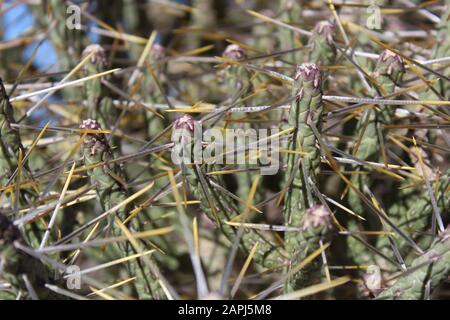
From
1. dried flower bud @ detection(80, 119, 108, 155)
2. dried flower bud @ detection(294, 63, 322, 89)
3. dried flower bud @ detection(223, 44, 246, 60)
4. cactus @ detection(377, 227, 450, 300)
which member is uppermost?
dried flower bud @ detection(223, 44, 246, 60)

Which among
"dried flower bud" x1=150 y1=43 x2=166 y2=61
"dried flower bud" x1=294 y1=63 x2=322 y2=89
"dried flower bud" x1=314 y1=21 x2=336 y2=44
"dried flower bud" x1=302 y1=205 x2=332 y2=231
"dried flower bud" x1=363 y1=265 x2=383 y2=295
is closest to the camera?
"dried flower bud" x1=302 y1=205 x2=332 y2=231

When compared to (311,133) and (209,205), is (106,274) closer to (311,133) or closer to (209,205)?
(209,205)

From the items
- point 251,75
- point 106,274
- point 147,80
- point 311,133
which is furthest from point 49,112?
point 311,133

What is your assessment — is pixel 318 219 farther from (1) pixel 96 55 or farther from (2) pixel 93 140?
(1) pixel 96 55

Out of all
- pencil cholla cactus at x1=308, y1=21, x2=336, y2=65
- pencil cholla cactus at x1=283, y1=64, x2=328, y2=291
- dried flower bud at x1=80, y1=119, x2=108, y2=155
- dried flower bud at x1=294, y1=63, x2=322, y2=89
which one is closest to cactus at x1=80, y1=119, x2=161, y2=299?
dried flower bud at x1=80, y1=119, x2=108, y2=155

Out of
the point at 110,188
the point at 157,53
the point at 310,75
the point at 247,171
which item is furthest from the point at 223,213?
the point at 157,53

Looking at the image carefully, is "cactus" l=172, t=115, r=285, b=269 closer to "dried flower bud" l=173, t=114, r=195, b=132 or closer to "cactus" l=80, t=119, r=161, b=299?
"dried flower bud" l=173, t=114, r=195, b=132
